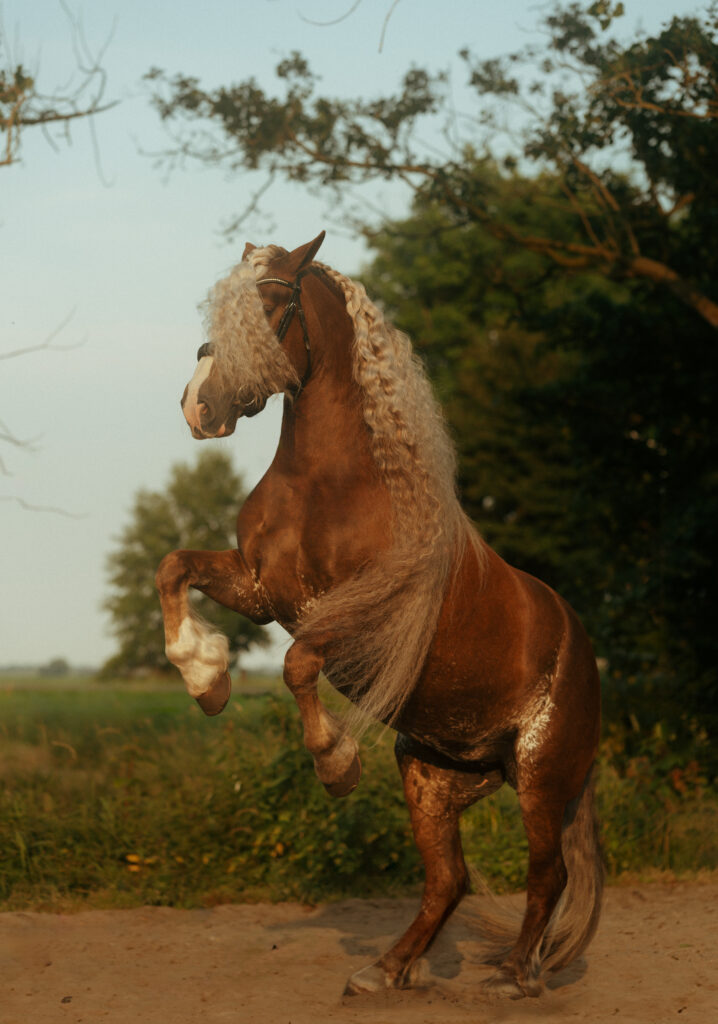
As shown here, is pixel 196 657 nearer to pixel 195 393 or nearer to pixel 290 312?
pixel 195 393

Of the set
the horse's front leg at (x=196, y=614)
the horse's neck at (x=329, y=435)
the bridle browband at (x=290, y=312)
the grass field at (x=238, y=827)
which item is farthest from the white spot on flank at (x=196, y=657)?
the grass field at (x=238, y=827)

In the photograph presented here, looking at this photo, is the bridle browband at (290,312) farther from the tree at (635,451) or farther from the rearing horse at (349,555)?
the tree at (635,451)

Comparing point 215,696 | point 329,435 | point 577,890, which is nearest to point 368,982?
point 577,890

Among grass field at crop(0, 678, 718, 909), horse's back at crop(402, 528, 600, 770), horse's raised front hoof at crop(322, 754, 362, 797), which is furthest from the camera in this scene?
grass field at crop(0, 678, 718, 909)

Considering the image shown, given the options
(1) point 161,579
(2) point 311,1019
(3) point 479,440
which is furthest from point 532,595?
(3) point 479,440

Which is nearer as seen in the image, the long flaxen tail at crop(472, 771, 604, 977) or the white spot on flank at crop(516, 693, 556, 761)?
the white spot on flank at crop(516, 693, 556, 761)

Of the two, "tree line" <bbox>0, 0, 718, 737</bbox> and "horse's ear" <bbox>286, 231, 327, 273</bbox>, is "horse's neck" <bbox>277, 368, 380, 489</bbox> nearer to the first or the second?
"horse's ear" <bbox>286, 231, 327, 273</bbox>

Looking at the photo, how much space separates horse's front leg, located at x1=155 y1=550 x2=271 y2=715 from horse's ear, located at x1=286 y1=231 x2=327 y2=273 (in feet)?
3.69

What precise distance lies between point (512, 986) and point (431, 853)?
66 cm

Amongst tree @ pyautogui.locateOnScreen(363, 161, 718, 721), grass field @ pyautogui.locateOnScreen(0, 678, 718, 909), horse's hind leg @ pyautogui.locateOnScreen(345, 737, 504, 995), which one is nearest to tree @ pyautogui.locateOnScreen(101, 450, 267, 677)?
tree @ pyautogui.locateOnScreen(363, 161, 718, 721)

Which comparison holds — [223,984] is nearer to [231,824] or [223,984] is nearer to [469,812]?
[231,824]

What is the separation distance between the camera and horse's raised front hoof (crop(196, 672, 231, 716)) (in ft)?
13.6

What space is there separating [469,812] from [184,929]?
2.68m

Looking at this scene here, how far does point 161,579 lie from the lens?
4.19 meters
